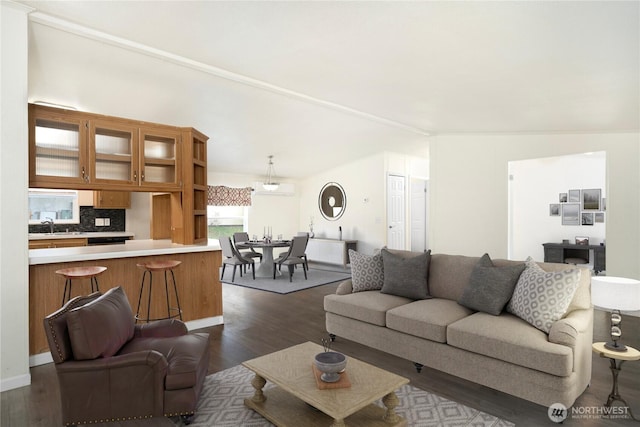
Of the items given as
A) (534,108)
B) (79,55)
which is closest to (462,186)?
(534,108)

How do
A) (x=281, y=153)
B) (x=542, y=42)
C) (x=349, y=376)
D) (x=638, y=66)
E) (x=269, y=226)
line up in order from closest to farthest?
(x=349, y=376)
(x=542, y=42)
(x=638, y=66)
(x=281, y=153)
(x=269, y=226)

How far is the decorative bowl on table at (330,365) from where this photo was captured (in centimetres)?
208

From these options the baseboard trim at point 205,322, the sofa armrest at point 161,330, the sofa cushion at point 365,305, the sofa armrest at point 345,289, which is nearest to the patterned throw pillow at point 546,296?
the sofa cushion at point 365,305

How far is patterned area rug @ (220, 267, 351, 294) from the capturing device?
20.4ft

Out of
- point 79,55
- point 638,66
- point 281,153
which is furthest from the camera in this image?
point 281,153

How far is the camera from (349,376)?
2.21m

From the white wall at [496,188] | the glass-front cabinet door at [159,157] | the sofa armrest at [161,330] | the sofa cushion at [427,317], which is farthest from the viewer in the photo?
the white wall at [496,188]

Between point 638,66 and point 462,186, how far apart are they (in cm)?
315

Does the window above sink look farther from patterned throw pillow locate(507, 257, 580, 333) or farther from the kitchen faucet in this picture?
patterned throw pillow locate(507, 257, 580, 333)

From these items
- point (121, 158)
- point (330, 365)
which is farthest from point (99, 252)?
point (330, 365)

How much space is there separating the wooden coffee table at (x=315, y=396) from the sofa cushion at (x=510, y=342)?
0.78 meters

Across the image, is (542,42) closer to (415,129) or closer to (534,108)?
(534,108)

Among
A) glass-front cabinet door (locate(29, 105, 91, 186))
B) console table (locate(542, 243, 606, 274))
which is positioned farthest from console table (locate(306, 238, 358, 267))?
glass-front cabinet door (locate(29, 105, 91, 186))

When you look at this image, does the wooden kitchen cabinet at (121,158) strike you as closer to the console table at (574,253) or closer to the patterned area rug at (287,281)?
the patterned area rug at (287,281)
